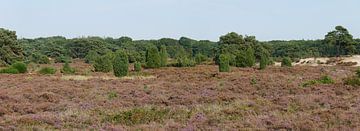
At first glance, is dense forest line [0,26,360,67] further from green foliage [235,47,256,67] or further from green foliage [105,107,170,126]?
green foliage [105,107,170,126]

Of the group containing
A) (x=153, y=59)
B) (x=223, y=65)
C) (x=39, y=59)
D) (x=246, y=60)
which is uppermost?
(x=39, y=59)

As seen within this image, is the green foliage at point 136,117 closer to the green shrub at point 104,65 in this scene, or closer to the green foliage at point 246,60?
the green shrub at point 104,65

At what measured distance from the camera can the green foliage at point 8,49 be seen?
76.7 m

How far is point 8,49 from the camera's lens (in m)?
77.2

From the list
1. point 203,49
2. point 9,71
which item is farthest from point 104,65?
point 203,49

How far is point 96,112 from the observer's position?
13.3 metres

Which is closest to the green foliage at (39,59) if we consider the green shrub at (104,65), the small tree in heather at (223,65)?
the green shrub at (104,65)

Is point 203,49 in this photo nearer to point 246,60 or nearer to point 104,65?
point 246,60

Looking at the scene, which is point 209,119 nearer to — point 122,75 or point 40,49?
point 122,75

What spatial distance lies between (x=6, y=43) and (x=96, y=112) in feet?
231

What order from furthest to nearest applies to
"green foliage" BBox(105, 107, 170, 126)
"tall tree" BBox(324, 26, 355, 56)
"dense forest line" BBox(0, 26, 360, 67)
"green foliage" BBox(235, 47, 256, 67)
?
"tall tree" BBox(324, 26, 355, 56), "dense forest line" BBox(0, 26, 360, 67), "green foliage" BBox(235, 47, 256, 67), "green foliage" BBox(105, 107, 170, 126)

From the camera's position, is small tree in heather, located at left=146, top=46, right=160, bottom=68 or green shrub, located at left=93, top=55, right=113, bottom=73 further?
small tree in heather, located at left=146, top=46, right=160, bottom=68

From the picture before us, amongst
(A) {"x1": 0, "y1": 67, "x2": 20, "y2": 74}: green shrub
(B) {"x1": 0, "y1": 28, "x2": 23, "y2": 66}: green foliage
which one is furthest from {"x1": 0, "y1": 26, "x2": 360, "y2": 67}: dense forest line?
(A) {"x1": 0, "y1": 67, "x2": 20, "y2": 74}: green shrub

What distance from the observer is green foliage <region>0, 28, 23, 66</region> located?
252 ft
